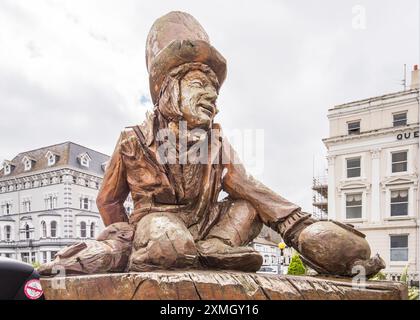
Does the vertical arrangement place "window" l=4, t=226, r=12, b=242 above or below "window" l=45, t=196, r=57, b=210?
below

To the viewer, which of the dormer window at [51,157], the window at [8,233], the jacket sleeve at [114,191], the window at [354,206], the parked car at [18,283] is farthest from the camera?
the window at [354,206]

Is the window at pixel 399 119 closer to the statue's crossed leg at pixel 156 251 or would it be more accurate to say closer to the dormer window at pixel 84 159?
the dormer window at pixel 84 159

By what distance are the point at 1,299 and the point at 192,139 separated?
110 cm

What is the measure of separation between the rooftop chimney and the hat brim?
46.8 ft

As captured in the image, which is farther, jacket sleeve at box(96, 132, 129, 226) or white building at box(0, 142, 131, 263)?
white building at box(0, 142, 131, 263)

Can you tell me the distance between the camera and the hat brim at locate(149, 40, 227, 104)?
1948mm

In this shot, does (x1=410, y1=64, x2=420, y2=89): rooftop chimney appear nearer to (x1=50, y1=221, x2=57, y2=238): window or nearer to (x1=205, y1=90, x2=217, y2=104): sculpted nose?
(x1=50, y1=221, x2=57, y2=238): window

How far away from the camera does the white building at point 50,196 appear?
6.02 m

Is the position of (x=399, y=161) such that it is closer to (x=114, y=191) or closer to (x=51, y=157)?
(x=51, y=157)

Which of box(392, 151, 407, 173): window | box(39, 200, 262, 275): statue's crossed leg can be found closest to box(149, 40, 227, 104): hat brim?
box(39, 200, 262, 275): statue's crossed leg

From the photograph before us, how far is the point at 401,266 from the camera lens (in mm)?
12633

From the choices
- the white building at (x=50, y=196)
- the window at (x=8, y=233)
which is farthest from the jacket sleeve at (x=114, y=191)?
the window at (x=8, y=233)

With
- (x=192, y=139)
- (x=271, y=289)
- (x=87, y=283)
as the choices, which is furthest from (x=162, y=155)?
(x=271, y=289)

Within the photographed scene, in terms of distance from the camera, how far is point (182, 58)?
1.97 meters
